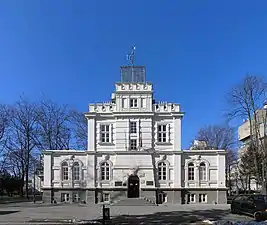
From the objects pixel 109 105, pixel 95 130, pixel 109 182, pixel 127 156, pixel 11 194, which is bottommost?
pixel 11 194

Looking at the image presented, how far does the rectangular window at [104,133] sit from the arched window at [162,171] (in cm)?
688

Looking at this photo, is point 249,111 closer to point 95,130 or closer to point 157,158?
point 157,158

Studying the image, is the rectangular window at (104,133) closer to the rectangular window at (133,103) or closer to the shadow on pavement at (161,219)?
the rectangular window at (133,103)

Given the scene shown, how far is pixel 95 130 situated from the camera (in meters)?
48.4

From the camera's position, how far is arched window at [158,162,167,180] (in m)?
47.5

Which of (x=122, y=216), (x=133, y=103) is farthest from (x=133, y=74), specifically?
(x=122, y=216)

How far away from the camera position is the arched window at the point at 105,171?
47531mm

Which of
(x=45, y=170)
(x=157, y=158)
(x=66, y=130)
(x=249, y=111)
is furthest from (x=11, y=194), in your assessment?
(x=249, y=111)

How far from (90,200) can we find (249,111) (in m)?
21.0

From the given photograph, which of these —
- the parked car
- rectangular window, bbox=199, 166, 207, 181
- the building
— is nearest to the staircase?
the building

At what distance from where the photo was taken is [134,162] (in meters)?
47.0

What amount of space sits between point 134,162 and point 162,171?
11.6ft

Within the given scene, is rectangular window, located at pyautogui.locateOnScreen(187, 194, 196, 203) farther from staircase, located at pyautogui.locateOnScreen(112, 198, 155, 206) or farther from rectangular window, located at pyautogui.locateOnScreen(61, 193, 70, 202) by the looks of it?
rectangular window, located at pyautogui.locateOnScreen(61, 193, 70, 202)

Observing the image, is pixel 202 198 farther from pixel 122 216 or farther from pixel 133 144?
pixel 122 216
